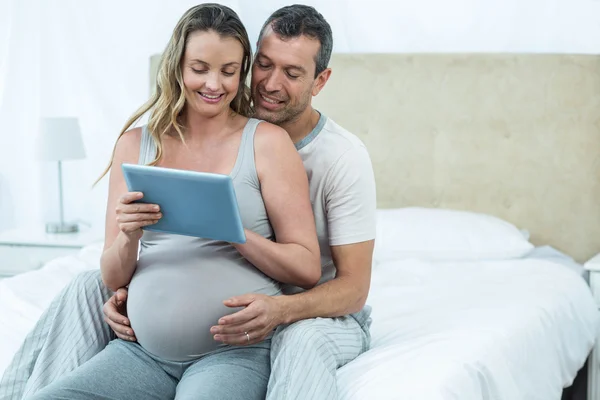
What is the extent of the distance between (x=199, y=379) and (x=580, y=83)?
1955 mm

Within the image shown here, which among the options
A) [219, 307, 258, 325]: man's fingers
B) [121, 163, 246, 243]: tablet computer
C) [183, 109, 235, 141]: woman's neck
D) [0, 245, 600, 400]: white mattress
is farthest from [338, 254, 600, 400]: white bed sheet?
[183, 109, 235, 141]: woman's neck

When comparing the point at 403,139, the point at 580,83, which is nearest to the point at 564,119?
the point at 580,83

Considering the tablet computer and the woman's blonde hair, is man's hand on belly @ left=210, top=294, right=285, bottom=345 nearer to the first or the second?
the tablet computer

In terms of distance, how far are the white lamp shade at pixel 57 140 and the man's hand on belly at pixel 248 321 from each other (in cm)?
200

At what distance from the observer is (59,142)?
10.8ft

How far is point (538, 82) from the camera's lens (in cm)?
293

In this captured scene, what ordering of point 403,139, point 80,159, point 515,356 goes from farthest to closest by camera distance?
point 80,159
point 403,139
point 515,356

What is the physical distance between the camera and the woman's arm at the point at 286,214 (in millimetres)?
1529

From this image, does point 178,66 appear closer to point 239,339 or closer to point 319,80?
point 319,80

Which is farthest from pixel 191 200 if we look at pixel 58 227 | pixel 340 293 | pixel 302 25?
pixel 58 227

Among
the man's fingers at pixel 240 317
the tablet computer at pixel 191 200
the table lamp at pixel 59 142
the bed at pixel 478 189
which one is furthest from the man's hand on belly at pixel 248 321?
the table lamp at pixel 59 142

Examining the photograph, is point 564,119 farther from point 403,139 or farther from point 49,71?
point 49,71

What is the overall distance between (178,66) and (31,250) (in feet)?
5.86

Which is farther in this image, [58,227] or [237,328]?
[58,227]
